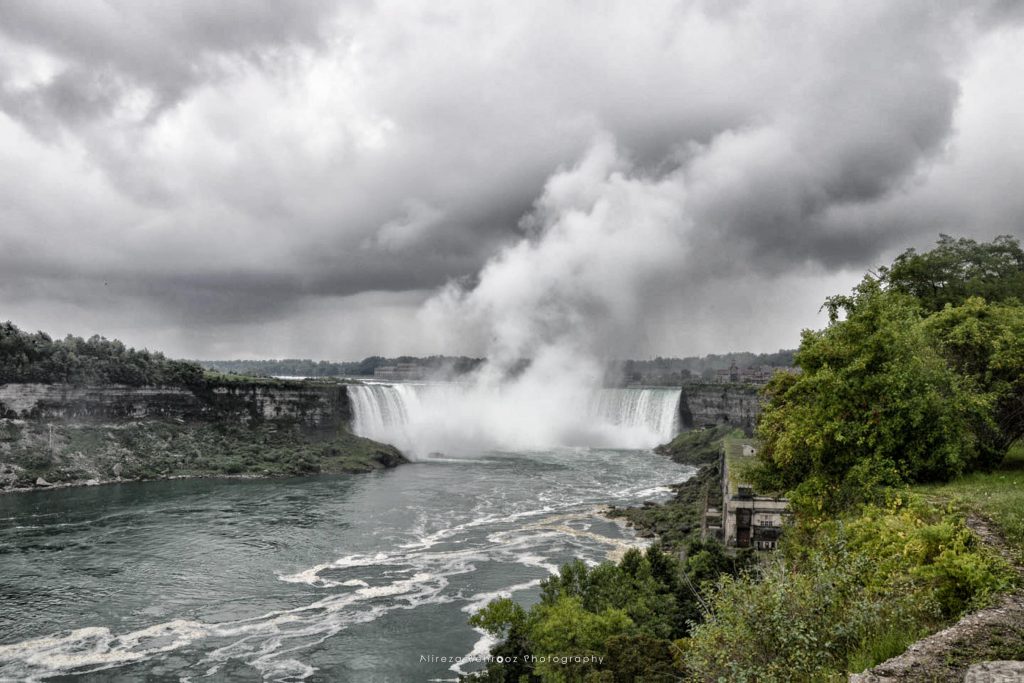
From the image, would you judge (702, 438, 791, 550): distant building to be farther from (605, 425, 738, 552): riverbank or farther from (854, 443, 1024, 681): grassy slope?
(854, 443, 1024, 681): grassy slope

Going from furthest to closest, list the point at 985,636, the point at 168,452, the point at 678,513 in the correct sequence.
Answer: the point at 168,452, the point at 678,513, the point at 985,636

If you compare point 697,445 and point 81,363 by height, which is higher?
point 81,363

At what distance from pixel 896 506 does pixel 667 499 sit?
34.1 meters

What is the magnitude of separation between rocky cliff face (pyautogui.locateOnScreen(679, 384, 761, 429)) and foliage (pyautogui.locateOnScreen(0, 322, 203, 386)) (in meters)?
64.9

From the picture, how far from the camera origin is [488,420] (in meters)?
97.9

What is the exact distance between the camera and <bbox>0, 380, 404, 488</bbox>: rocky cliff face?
189ft

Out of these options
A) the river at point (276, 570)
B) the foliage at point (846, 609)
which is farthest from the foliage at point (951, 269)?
the foliage at point (846, 609)

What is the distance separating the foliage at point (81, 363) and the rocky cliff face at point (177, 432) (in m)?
1.02

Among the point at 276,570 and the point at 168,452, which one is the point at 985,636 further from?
the point at 168,452

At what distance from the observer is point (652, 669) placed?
1320 cm

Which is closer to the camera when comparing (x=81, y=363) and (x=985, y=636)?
(x=985, y=636)

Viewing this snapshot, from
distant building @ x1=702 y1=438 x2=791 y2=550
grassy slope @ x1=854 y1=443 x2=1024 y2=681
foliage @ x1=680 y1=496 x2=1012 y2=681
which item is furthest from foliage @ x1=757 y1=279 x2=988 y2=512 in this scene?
foliage @ x1=680 y1=496 x2=1012 y2=681

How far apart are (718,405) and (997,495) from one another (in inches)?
2872

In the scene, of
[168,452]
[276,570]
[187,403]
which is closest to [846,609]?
[276,570]
